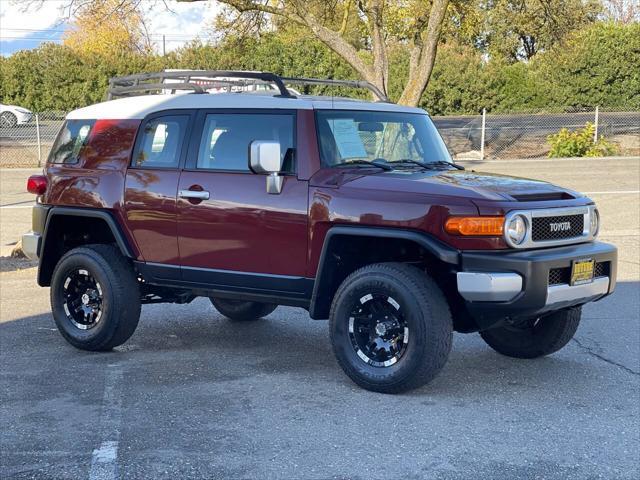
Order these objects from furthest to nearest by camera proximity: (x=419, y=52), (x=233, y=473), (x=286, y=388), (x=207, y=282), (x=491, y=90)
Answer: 1. (x=491, y=90)
2. (x=419, y=52)
3. (x=207, y=282)
4. (x=286, y=388)
5. (x=233, y=473)

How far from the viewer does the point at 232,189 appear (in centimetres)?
639

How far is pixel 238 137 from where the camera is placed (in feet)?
21.5

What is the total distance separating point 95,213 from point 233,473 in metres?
3.09

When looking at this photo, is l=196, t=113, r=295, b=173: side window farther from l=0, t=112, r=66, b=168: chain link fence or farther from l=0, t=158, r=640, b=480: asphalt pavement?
l=0, t=112, r=66, b=168: chain link fence

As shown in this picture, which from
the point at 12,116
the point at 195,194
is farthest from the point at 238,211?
the point at 12,116

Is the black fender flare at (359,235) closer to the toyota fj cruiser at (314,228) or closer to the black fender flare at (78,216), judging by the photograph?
the toyota fj cruiser at (314,228)

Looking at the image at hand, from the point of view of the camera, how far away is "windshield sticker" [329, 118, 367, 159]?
20.8 feet

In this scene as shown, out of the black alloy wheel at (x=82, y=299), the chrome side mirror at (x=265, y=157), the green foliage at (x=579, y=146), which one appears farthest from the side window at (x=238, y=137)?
the green foliage at (x=579, y=146)

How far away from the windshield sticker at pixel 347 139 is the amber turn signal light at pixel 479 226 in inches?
42.5

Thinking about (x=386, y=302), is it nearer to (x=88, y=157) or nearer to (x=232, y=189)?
(x=232, y=189)

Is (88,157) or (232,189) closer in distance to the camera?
(232,189)

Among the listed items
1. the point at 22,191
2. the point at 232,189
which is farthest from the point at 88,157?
the point at 22,191

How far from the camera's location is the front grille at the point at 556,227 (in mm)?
5707

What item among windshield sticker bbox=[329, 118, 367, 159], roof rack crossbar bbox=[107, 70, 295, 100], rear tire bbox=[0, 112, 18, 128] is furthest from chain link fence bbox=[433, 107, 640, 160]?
windshield sticker bbox=[329, 118, 367, 159]
